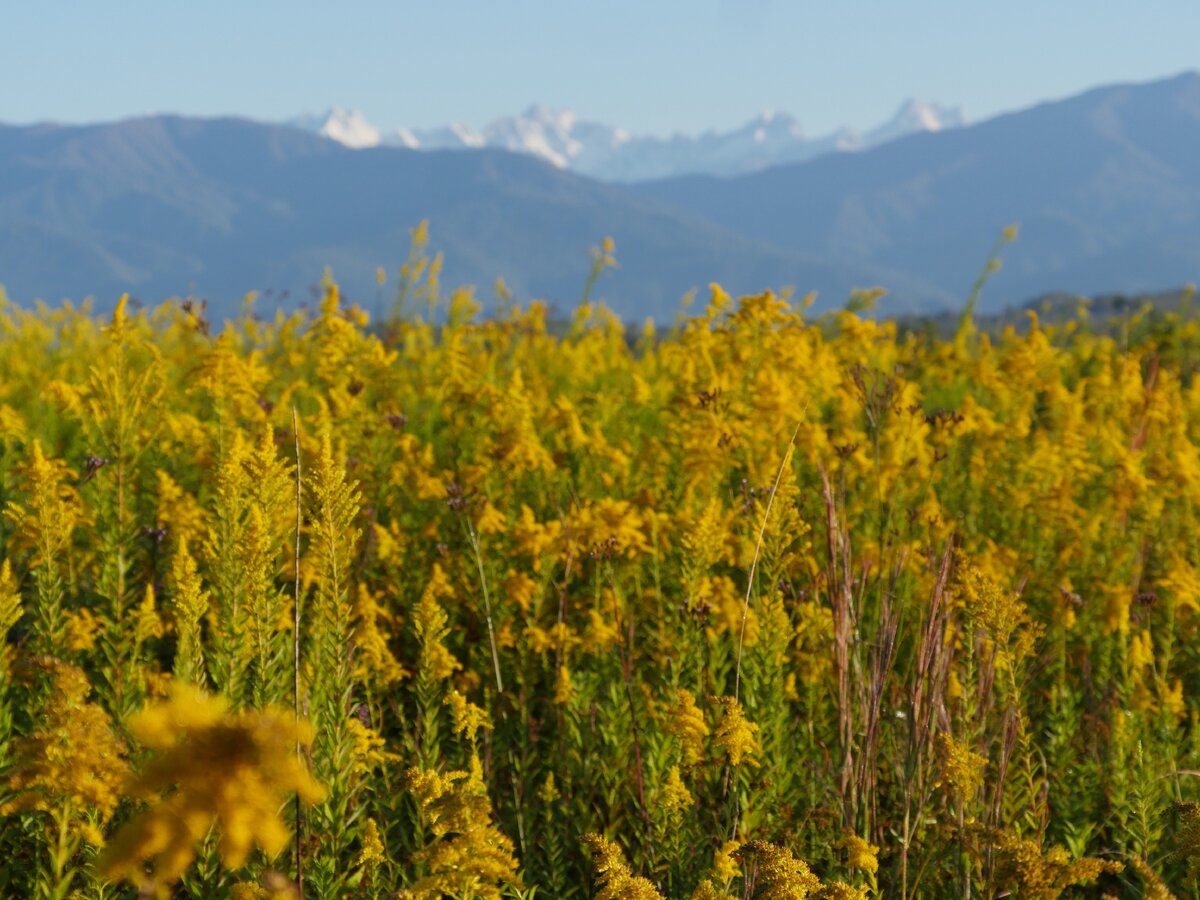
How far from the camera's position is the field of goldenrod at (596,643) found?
1668mm

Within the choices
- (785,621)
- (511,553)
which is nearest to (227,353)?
(511,553)

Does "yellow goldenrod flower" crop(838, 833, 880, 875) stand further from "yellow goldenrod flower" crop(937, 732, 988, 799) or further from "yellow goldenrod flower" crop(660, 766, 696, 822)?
"yellow goldenrod flower" crop(660, 766, 696, 822)

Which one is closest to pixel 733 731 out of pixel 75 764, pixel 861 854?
pixel 861 854

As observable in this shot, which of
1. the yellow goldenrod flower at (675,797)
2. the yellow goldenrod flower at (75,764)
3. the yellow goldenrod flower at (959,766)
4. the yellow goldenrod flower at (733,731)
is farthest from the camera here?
the yellow goldenrod flower at (675,797)

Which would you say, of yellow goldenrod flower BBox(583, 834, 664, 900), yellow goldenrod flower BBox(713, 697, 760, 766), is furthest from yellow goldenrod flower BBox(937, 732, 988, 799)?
yellow goldenrod flower BBox(583, 834, 664, 900)

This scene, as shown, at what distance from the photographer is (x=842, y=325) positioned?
5688 millimetres

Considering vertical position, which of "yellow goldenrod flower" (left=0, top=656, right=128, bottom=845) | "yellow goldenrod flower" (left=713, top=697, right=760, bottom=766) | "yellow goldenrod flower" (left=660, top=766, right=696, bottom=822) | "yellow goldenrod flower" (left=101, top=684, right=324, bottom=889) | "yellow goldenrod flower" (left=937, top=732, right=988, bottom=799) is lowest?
"yellow goldenrod flower" (left=660, top=766, right=696, bottom=822)

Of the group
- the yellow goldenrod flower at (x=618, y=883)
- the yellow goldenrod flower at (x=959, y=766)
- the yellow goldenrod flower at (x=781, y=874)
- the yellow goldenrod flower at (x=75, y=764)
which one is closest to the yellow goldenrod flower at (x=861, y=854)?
the yellow goldenrod flower at (x=781, y=874)

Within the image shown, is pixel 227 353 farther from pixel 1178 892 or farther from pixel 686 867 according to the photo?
pixel 1178 892

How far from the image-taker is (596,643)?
3.16 meters

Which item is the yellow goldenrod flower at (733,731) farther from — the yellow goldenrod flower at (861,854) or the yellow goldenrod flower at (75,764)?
the yellow goldenrod flower at (75,764)

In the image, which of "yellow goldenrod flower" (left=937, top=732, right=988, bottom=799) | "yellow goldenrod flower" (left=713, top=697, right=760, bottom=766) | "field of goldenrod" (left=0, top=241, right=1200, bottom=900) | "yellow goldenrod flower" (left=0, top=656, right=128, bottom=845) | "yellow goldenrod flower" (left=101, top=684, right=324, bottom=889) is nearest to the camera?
"yellow goldenrod flower" (left=101, top=684, right=324, bottom=889)

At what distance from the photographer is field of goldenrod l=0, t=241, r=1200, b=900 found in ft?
5.47

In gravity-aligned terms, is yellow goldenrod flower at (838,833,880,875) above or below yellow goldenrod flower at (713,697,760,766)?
below
